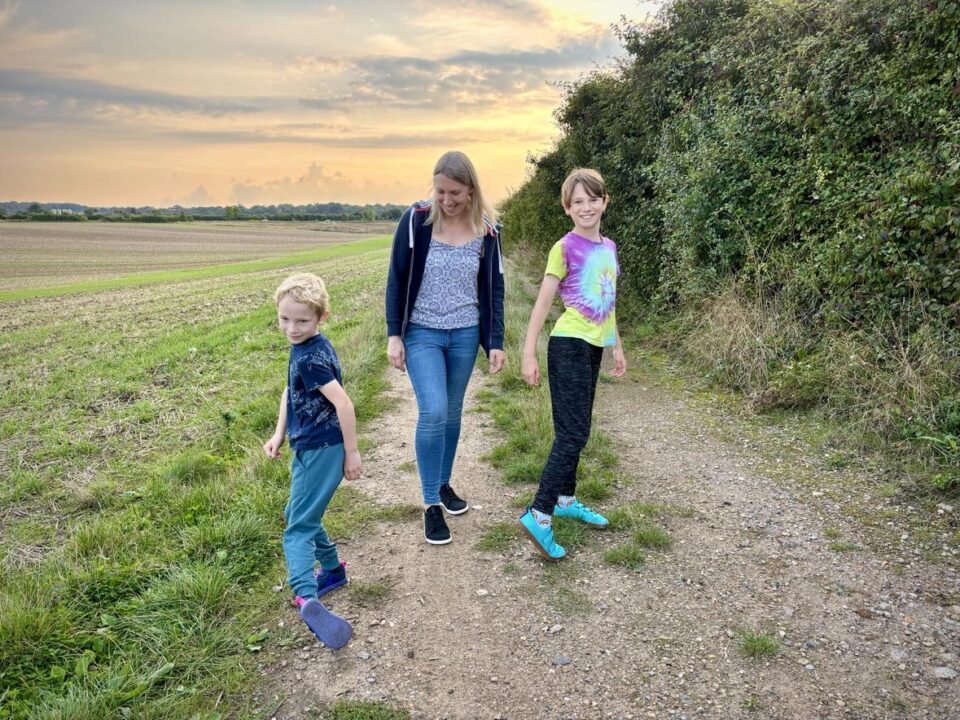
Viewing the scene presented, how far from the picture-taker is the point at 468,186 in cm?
355

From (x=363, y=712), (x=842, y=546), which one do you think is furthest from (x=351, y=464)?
(x=842, y=546)

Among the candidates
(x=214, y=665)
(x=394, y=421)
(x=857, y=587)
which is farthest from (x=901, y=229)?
(x=214, y=665)

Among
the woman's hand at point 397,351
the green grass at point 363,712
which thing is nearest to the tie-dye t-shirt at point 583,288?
the woman's hand at point 397,351

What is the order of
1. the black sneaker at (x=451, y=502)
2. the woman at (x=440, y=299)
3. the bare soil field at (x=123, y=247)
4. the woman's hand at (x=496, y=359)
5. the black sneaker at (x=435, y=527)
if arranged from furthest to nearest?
the bare soil field at (x=123, y=247), the black sneaker at (x=451, y=502), the black sneaker at (x=435, y=527), the woman's hand at (x=496, y=359), the woman at (x=440, y=299)

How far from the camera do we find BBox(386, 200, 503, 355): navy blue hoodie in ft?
11.9

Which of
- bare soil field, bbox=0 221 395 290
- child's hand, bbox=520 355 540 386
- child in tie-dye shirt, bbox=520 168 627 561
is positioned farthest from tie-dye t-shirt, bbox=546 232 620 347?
bare soil field, bbox=0 221 395 290

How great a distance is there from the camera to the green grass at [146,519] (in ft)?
8.92

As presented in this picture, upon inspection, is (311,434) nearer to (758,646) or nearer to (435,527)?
(435,527)

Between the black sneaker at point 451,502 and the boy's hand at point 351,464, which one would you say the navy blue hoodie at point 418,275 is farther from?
the black sneaker at point 451,502

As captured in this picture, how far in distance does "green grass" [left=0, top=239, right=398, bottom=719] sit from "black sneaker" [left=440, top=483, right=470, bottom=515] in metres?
0.29

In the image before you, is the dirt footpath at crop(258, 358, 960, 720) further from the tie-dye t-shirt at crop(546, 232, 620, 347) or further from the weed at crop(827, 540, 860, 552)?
the tie-dye t-shirt at crop(546, 232, 620, 347)

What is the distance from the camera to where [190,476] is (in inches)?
200

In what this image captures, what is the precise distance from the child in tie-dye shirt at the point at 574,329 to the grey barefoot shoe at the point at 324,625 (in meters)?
1.27

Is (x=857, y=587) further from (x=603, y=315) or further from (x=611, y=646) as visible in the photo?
(x=603, y=315)
